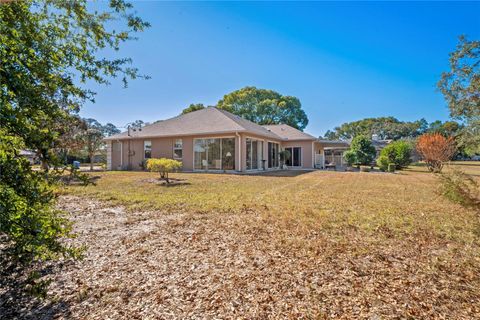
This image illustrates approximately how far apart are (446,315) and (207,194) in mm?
6463

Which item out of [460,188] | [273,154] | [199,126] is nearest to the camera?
[460,188]

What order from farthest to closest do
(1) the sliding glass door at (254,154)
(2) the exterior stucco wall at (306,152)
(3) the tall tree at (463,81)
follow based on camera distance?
(2) the exterior stucco wall at (306,152) < (1) the sliding glass door at (254,154) < (3) the tall tree at (463,81)

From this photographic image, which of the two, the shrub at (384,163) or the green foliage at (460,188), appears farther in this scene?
the shrub at (384,163)

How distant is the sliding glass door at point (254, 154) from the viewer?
56.1ft

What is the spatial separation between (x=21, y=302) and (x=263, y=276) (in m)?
2.37

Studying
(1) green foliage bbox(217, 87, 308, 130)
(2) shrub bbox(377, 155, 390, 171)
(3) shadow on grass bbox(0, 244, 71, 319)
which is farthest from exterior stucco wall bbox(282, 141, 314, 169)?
(3) shadow on grass bbox(0, 244, 71, 319)

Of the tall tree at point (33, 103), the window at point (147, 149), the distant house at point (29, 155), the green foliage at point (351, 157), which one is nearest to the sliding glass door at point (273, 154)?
the green foliage at point (351, 157)

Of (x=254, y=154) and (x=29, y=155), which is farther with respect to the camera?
(x=254, y=154)

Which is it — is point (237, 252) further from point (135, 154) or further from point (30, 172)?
point (135, 154)

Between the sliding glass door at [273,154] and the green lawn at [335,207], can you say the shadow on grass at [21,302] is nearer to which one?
the green lawn at [335,207]

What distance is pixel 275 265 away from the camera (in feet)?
9.78

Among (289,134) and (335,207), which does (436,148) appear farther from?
(335,207)

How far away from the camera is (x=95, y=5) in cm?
333

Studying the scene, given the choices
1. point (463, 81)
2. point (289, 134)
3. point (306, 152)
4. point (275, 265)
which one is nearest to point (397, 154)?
point (306, 152)
